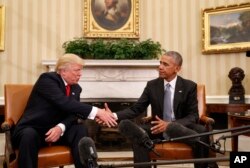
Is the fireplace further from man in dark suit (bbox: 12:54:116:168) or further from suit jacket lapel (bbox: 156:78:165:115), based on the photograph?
Answer: man in dark suit (bbox: 12:54:116:168)

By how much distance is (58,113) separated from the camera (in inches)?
120

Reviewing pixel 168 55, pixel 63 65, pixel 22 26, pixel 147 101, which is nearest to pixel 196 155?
pixel 147 101

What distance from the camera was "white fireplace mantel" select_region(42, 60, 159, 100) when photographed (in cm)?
542

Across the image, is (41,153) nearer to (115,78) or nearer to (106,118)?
(106,118)

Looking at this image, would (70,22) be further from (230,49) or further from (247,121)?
(247,121)

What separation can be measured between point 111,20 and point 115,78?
3.43ft

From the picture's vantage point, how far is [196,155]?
306cm

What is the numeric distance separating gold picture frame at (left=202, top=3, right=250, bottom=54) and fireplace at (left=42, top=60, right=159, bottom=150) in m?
1.06

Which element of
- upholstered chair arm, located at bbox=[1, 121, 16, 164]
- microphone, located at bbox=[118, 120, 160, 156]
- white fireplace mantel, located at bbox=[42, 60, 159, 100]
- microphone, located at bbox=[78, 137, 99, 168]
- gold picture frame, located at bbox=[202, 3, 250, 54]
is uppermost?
gold picture frame, located at bbox=[202, 3, 250, 54]

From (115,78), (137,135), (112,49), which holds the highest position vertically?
(112,49)

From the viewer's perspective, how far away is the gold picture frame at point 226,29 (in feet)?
18.1

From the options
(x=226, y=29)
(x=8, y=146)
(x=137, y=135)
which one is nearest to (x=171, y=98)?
(x=8, y=146)

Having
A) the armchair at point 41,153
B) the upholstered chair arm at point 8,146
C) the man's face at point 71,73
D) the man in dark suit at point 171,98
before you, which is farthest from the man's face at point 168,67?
the upholstered chair arm at point 8,146

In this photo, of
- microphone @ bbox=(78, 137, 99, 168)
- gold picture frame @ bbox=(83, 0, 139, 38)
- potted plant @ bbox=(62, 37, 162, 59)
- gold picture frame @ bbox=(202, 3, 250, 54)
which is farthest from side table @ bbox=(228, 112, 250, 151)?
microphone @ bbox=(78, 137, 99, 168)
